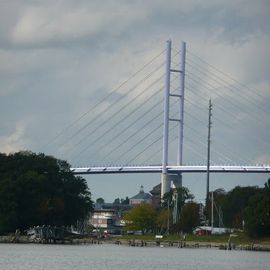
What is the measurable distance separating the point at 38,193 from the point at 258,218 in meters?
17.5

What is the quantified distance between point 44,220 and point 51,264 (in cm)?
4267

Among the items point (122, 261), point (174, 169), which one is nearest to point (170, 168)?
point (174, 169)

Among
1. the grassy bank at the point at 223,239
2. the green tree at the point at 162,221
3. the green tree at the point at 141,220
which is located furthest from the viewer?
the green tree at the point at 141,220

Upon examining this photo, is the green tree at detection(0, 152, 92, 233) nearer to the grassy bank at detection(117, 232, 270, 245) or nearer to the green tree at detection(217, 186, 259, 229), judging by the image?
the grassy bank at detection(117, 232, 270, 245)

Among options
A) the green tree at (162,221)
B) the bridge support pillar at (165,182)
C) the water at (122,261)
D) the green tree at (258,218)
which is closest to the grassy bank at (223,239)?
the green tree at (258,218)

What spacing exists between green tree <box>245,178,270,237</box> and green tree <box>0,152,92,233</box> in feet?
48.7

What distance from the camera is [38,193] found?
3930 inches

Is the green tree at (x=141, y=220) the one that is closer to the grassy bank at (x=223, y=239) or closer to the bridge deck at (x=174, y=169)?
the bridge deck at (x=174, y=169)

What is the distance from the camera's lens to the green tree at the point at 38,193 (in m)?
96.8

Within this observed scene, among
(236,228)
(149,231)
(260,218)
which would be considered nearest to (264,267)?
(260,218)

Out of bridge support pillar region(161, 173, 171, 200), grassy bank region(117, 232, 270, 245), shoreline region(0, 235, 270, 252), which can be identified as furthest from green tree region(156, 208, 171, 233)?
shoreline region(0, 235, 270, 252)

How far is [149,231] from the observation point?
134 m

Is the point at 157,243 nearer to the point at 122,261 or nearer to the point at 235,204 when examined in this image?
the point at 235,204

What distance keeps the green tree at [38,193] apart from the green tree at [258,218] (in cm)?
1485
